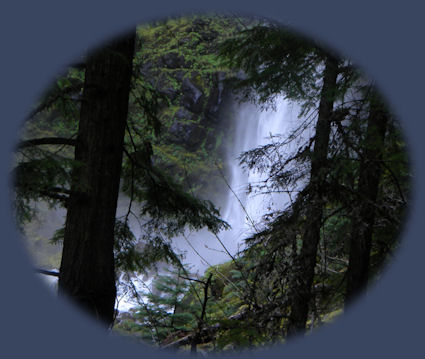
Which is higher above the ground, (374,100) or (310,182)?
(374,100)

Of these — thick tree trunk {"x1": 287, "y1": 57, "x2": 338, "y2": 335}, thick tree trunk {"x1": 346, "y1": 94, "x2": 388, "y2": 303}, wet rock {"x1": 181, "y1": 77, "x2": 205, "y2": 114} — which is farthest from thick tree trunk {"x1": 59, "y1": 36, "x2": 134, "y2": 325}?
wet rock {"x1": 181, "y1": 77, "x2": 205, "y2": 114}

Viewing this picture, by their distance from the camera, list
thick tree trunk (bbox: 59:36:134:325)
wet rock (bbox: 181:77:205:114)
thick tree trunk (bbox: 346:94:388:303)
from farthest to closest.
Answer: wet rock (bbox: 181:77:205:114) → thick tree trunk (bbox: 59:36:134:325) → thick tree trunk (bbox: 346:94:388:303)

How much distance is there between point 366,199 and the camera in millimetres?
2797

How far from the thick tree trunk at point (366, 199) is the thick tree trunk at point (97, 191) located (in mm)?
2241

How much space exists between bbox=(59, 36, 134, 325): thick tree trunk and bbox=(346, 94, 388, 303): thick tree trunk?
224cm

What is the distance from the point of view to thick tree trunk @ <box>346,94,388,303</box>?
2.77 metres

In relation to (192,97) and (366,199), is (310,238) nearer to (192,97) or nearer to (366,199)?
(366,199)

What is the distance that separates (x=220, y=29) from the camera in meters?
5.34

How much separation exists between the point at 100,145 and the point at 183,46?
3.78 m

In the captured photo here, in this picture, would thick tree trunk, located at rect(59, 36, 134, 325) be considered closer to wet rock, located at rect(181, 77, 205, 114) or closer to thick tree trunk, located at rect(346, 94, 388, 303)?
thick tree trunk, located at rect(346, 94, 388, 303)

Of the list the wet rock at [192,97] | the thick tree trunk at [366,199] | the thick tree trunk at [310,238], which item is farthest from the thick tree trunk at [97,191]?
the wet rock at [192,97]

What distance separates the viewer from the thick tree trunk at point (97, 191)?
3148 mm

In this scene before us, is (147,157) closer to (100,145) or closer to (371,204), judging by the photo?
(100,145)

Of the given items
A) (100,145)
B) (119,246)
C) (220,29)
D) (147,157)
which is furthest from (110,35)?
(220,29)
